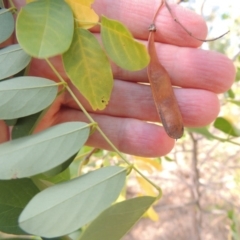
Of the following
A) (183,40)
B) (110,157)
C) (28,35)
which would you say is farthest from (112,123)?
(110,157)

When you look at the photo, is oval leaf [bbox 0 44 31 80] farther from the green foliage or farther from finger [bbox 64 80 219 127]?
finger [bbox 64 80 219 127]

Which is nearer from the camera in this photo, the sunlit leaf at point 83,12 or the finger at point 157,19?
the sunlit leaf at point 83,12

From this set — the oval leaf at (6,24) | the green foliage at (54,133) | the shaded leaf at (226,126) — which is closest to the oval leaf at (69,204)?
the green foliage at (54,133)

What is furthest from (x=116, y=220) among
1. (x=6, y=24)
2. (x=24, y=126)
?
(x=6, y=24)

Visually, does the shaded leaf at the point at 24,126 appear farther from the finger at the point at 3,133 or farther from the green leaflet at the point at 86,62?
the finger at the point at 3,133

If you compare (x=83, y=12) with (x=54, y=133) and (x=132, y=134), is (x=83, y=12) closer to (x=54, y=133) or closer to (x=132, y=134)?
(x=54, y=133)

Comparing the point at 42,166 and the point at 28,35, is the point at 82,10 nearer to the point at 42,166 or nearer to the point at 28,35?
the point at 28,35
